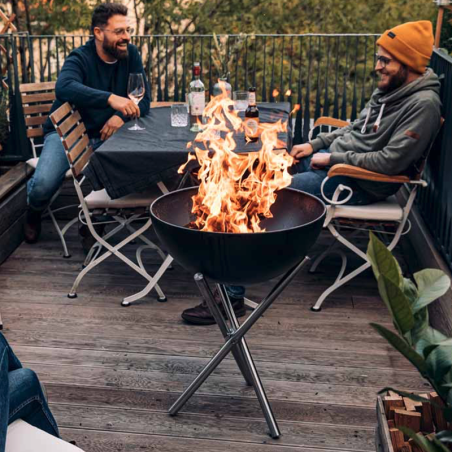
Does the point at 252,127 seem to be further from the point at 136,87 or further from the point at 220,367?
the point at 220,367

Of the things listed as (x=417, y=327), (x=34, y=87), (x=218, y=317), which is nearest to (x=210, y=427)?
(x=218, y=317)

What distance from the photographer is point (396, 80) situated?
399 cm

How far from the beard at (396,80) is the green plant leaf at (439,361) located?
8.45 feet

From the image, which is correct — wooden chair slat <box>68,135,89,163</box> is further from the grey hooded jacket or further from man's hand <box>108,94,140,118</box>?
the grey hooded jacket

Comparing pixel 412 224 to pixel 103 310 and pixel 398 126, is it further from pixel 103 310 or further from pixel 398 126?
pixel 103 310

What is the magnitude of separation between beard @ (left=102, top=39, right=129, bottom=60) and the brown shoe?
1.17m

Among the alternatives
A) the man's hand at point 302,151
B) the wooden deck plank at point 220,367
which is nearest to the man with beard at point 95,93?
the man's hand at point 302,151

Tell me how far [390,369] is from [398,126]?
4.19ft

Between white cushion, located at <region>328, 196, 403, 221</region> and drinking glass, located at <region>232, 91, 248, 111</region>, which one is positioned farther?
drinking glass, located at <region>232, 91, 248, 111</region>

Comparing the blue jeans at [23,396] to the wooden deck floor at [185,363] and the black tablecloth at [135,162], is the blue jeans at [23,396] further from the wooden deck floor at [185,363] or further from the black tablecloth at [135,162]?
the black tablecloth at [135,162]

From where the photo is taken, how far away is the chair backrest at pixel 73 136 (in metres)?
4.18

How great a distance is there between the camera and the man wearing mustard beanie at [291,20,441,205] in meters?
3.81

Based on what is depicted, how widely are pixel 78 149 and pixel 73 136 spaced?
88 mm

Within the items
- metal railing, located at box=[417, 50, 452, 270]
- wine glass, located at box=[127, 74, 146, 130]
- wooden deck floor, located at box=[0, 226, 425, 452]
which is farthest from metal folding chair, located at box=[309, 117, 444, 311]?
wine glass, located at box=[127, 74, 146, 130]
